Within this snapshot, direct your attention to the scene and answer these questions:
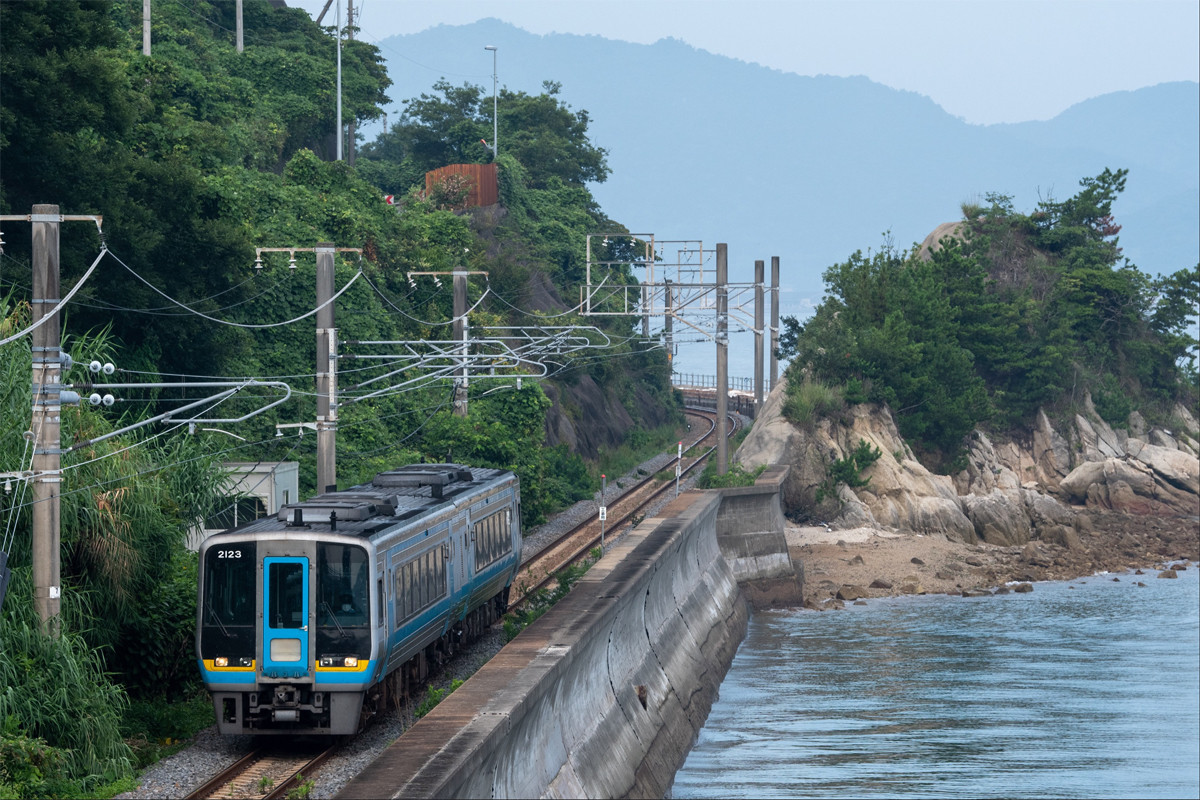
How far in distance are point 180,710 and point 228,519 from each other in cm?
825

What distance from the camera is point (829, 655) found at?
38875 mm

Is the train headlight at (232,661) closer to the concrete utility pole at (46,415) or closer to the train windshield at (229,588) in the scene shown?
the train windshield at (229,588)

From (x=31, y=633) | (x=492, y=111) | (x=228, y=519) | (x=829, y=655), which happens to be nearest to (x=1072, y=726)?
(x=829, y=655)

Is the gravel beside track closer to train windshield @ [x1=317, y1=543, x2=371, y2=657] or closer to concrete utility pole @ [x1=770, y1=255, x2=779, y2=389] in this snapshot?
train windshield @ [x1=317, y1=543, x2=371, y2=657]

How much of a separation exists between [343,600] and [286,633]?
0.89 m

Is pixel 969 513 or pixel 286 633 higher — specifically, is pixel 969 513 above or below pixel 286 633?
below

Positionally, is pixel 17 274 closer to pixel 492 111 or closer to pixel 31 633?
pixel 31 633

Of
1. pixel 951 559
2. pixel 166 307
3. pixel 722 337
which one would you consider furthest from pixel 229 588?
pixel 951 559

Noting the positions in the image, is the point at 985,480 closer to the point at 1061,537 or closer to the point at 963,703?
the point at 1061,537

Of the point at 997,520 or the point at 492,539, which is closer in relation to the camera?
the point at 492,539

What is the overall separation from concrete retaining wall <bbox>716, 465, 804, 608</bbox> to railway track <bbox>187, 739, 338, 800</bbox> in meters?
27.7

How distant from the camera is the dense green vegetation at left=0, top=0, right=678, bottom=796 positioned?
1941 centimetres

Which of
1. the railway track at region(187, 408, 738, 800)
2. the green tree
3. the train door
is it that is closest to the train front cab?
the train door

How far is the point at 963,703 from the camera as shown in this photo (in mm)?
33938
